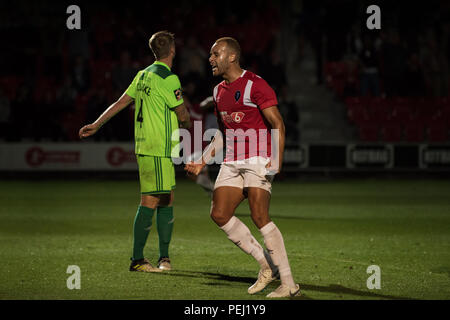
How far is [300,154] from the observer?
1952 cm

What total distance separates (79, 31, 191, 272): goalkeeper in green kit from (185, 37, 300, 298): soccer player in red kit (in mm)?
926

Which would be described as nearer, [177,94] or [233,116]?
[233,116]

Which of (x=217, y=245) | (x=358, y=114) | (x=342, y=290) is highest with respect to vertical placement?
(x=358, y=114)

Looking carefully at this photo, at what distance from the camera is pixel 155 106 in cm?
739

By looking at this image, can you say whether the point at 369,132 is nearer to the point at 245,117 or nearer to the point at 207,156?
the point at 207,156

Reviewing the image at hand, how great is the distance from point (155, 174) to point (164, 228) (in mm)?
606

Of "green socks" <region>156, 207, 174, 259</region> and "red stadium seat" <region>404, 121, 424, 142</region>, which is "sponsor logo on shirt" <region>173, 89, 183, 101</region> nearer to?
"green socks" <region>156, 207, 174, 259</region>

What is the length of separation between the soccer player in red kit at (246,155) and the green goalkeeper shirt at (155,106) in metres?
0.92

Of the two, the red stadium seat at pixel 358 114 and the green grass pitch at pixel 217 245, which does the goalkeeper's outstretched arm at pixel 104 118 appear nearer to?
the green grass pitch at pixel 217 245

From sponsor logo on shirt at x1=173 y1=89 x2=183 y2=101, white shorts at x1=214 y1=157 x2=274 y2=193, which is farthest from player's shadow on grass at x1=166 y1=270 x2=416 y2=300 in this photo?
sponsor logo on shirt at x1=173 y1=89 x2=183 y2=101

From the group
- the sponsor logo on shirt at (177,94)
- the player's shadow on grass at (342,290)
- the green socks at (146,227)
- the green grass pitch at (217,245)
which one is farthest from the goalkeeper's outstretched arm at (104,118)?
the player's shadow on grass at (342,290)

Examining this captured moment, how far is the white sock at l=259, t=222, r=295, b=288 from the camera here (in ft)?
20.2

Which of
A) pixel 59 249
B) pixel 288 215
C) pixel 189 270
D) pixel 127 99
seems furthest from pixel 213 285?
pixel 288 215

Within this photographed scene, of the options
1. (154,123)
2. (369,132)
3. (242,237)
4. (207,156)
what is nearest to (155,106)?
(154,123)
